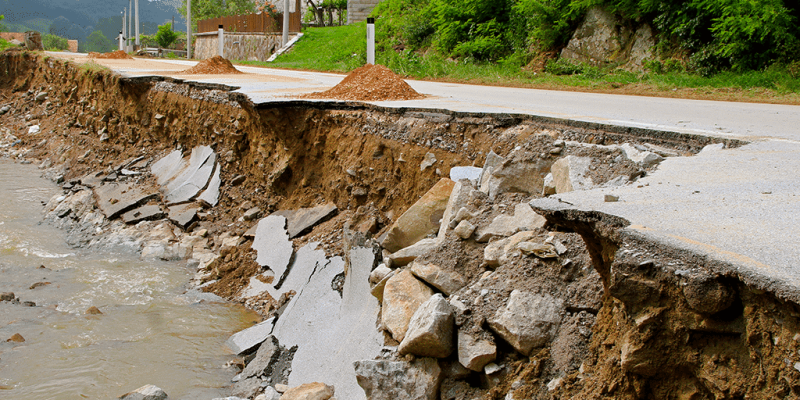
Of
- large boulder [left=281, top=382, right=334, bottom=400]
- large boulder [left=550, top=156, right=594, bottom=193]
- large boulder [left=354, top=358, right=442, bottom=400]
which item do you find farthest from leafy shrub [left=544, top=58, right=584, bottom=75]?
large boulder [left=354, top=358, right=442, bottom=400]

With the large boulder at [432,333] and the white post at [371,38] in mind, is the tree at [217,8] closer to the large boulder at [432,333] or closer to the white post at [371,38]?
the white post at [371,38]

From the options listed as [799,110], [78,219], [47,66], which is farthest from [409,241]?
[47,66]

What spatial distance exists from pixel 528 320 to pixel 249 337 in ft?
9.84

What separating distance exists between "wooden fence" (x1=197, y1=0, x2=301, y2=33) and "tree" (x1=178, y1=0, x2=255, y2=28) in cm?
1165

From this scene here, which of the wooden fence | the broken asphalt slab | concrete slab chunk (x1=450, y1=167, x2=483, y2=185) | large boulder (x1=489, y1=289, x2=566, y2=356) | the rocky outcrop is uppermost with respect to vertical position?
the wooden fence

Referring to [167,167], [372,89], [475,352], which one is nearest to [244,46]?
[167,167]

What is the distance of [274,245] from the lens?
650cm

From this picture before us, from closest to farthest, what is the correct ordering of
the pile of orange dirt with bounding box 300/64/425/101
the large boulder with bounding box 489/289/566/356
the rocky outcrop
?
the large boulder with bounding box 489/289/566/356 < the pile of orange dirt with bounding box 300/64/425/101 < the rocky outcrop

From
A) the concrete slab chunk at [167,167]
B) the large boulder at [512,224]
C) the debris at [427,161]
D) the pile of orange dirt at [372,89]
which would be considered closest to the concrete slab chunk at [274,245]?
the debris at [427,161]

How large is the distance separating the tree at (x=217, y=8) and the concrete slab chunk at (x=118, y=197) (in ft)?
142

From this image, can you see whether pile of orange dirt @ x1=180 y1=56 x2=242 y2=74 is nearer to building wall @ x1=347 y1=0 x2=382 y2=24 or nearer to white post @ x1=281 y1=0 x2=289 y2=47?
white post @ x1=281 y1=0 x2=289 y2=47

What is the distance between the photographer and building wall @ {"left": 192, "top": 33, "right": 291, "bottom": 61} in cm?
3120

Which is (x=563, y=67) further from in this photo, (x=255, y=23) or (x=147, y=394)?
(x=255, y=23)

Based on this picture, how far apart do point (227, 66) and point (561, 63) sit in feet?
27.3
